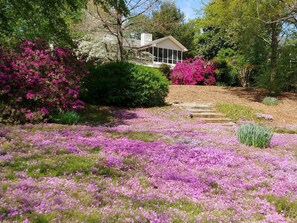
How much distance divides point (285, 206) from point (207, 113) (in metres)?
9.88

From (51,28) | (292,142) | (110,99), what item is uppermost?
(51,28)

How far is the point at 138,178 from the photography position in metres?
5.01

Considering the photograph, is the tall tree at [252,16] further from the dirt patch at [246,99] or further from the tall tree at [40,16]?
the tall tree at [40,16]

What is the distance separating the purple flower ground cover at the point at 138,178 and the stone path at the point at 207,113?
4965 mm

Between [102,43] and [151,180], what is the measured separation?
2251 cm

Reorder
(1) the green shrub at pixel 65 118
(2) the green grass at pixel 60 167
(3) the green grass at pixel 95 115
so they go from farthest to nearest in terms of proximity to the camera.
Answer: (3) the green grass at pixel 95 115 < (1) the green shrub at pixel 65 118 < (2) the green grass at pixel 60 167

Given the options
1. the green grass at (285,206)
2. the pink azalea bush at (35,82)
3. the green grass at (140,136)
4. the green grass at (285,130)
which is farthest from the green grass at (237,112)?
the green grass at (285,206)

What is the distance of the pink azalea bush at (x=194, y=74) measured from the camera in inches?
1031

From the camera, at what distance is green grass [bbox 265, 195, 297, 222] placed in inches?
165

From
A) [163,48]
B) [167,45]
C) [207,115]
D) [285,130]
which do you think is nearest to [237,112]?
[207,115]

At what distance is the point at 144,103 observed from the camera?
581 inches

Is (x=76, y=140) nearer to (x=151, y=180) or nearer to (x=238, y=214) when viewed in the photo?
(x=151, y=180)

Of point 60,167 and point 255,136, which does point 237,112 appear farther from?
point 60,167

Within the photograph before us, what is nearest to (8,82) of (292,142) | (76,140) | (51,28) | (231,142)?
(76,140)
